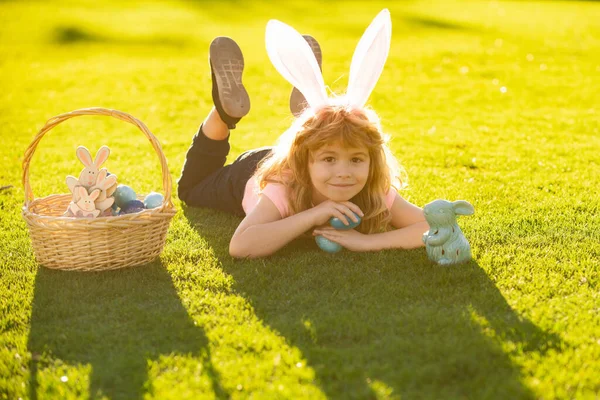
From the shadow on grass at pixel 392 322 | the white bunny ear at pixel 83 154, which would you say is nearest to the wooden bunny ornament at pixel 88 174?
the white bunny ear at pixel 83 154

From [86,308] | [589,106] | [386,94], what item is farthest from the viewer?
[386,94]

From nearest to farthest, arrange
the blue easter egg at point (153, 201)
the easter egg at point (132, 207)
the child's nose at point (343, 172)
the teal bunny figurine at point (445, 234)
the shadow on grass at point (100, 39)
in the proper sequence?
the teal bunny figurine at point (445, 234)
the child's nose at point (343, 172)
the easter egg at point (132, 207)
the blue easter egg at point (153, 201)
the shadow on grass at point (100, 39)

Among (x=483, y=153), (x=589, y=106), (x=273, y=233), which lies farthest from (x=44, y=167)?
(x=589, y=106)

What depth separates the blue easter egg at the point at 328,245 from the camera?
12.1 ft

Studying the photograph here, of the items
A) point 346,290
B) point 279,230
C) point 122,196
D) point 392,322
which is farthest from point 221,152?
point 392,322

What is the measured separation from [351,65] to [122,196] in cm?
142

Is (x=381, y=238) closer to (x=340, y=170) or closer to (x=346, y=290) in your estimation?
(x=340, y=170)

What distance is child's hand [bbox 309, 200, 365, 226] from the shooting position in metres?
3.56

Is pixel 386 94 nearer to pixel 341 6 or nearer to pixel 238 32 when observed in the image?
pixel 238 32

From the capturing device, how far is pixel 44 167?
5.95m

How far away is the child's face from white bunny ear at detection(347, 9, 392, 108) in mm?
270

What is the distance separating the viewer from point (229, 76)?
14.5 feet

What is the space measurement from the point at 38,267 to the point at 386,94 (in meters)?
6.11

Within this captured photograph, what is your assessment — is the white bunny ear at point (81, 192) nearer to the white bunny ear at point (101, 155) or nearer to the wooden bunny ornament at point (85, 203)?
the wooden bunny ornament at point (85, 203)
